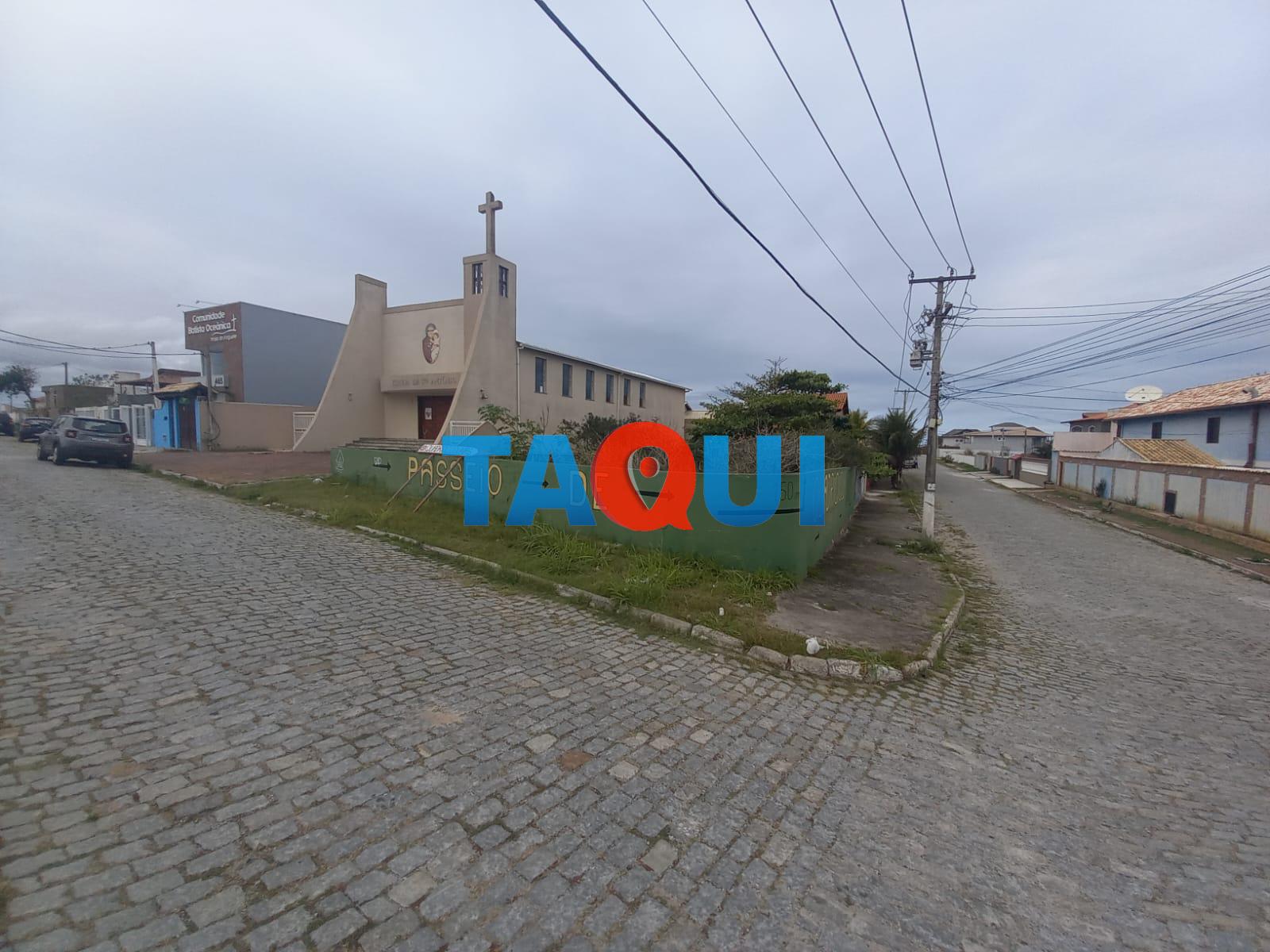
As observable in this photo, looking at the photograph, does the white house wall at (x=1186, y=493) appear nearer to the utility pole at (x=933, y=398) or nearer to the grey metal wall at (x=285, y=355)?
the utility pole at (x=933, y=398)

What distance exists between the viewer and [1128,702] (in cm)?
480

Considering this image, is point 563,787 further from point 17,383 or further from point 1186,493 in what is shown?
point 17,383

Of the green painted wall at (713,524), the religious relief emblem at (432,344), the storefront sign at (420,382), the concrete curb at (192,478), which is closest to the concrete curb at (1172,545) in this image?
the green painted wall at (713,524)

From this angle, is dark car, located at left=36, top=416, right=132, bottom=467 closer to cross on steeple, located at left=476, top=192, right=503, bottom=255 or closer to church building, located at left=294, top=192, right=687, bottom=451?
church building, located at left=294, top=192, right=687, bottom=451

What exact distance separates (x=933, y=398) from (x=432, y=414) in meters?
17.1

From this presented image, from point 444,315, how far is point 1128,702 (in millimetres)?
20290

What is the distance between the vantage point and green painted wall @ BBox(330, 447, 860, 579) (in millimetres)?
7324

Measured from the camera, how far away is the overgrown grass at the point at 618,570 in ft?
19.0

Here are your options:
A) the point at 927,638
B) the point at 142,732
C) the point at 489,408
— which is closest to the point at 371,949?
the point at 142,732

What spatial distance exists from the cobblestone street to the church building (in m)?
13.4

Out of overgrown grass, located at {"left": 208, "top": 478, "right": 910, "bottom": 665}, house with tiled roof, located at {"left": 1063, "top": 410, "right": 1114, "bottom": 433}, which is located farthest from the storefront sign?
house with tiled roof, located at {"left": 1063, "top": 410, "right": 1114, "bottom": 433}

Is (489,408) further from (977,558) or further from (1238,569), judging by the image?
(1238,569)

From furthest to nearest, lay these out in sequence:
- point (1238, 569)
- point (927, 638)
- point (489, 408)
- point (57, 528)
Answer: point (489, 408) → point (1238, 569) → point (57, 528) → point (927, 638)

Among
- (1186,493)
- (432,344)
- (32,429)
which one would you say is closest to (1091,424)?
(1186,493)
